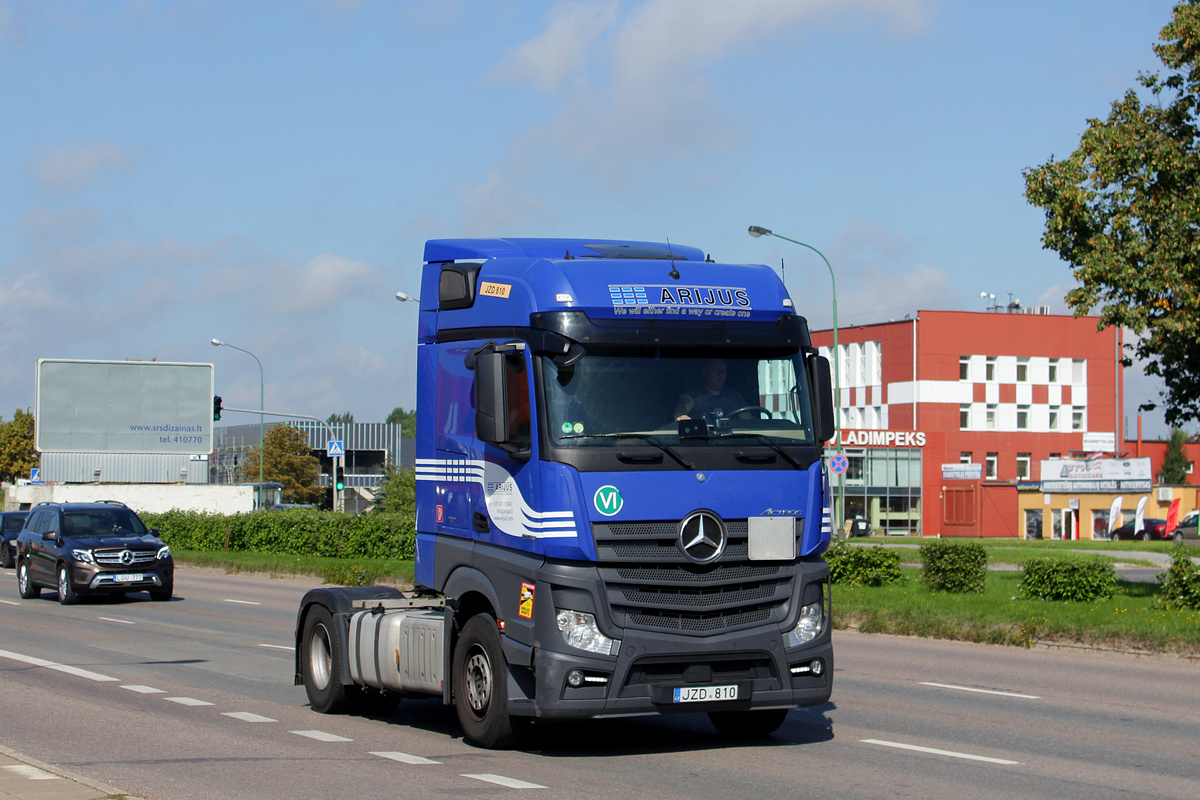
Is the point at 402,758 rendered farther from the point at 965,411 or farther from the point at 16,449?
the point at 16,449

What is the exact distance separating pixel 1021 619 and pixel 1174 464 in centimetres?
9341

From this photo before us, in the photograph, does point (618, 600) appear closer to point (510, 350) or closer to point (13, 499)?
point (510, 350)

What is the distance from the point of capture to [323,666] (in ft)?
38.1

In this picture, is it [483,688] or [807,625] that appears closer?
[807,625]

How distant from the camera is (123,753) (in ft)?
31.5

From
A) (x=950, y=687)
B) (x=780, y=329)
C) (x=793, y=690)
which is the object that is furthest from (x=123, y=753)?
(x=950, y=687)

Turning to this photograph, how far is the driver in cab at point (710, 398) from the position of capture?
364 inches

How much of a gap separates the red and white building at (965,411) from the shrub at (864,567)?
177 feet

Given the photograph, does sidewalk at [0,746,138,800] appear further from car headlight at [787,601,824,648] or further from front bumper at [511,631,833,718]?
car headlight at [787,601,824,648]

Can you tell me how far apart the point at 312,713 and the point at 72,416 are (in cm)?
5802

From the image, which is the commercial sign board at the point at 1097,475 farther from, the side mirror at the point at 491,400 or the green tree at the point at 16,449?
the green tree at the point at 16,449

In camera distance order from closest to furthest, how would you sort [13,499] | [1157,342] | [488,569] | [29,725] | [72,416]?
[488,569]
[29,725]
[1157,342]
[72,416]
[13,499]

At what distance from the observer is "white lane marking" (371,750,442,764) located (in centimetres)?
922

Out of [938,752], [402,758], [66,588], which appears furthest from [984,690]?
[66,588]
